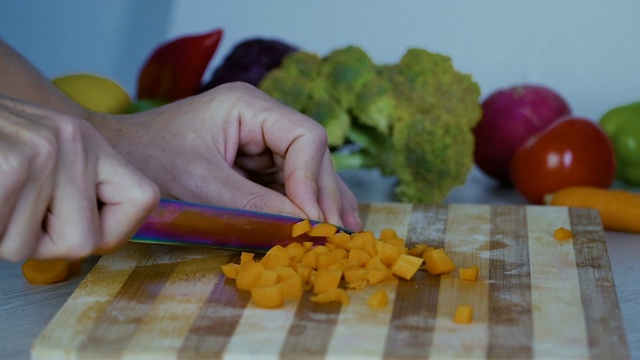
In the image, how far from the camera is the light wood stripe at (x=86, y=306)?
3.89ft

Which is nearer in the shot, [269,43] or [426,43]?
[269,43]

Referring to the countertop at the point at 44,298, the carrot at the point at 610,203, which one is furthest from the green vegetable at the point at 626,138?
the countertop at the point at 44,298

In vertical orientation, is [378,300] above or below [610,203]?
above

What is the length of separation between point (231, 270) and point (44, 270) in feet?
1.17

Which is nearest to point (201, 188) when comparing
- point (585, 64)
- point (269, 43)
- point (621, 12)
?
point (269, 43)

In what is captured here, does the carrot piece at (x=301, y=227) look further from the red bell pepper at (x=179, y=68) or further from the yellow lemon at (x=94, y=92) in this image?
the red bell pepper at (x=179, y=68)

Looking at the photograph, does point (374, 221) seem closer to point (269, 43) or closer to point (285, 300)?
point (285, 300)

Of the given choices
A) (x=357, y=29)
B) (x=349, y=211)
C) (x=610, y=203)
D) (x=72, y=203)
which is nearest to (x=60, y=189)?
(x=72, y=203)

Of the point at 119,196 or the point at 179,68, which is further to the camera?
the point at 179,68

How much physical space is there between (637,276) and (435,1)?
270 cm

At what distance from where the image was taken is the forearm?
1.69m

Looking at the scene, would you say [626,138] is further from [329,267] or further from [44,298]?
[44,298]

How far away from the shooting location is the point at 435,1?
4.20 m

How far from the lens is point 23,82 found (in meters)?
1.70
